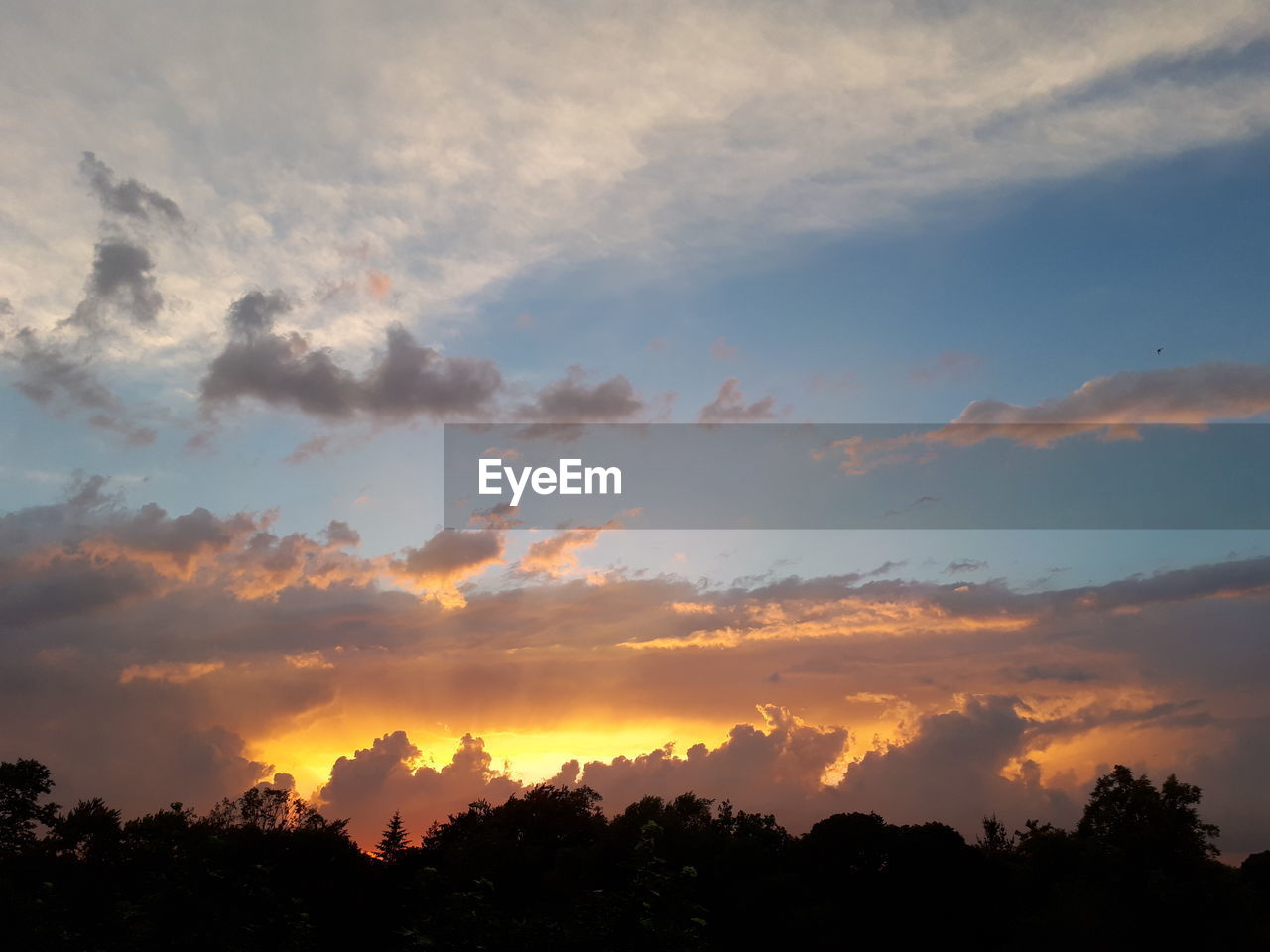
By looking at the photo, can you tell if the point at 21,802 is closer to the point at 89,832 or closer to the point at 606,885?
the point at 89,832

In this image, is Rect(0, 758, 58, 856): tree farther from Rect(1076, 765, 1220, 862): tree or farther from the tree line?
Rect(1076, 765, 1220, 862): tree

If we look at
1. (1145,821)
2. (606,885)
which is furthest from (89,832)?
(1145,821)

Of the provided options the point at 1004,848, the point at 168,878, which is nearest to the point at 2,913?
the point at 168,878

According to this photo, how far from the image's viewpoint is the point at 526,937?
2992 cm

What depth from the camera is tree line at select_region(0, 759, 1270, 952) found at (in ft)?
100

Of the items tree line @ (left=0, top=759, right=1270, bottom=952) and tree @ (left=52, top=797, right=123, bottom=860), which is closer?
tree line @ (left=0, top=759, right=1270, bottom=952)

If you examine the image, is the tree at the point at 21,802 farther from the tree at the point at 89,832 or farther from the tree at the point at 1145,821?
the tree at the point at 1145,821

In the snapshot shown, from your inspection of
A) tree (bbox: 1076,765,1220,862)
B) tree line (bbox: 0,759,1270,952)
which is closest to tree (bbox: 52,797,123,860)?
tree line (bbox: 0,759,1270,952)

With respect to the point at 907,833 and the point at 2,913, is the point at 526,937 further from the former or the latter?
the point at 907,833

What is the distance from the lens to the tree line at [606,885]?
30.5 meters

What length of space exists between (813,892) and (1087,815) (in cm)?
3964

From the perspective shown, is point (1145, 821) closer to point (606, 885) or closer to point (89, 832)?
point (606, 885)

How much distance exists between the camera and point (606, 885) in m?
79.2

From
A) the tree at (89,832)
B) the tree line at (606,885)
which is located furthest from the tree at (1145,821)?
the tree at (89,832)
